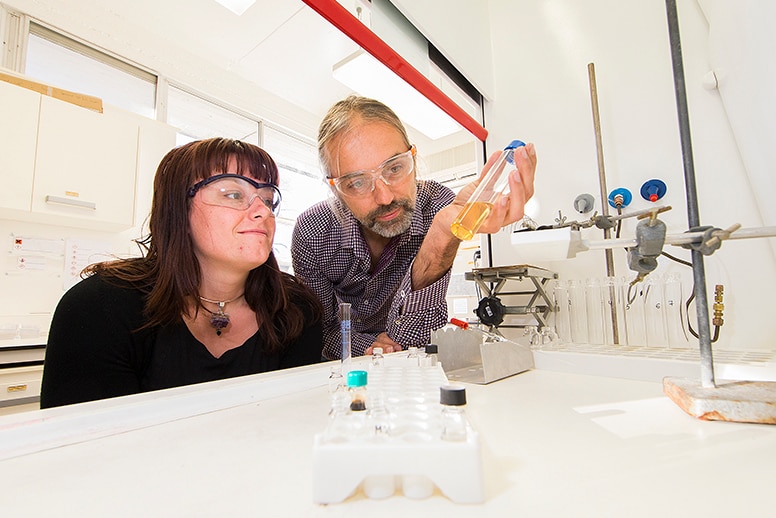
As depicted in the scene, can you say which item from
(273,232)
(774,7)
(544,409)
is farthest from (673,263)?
(273,232)

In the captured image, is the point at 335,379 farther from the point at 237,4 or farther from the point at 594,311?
the point at 237,4

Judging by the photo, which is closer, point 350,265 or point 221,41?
point 350,265

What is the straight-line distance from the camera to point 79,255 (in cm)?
243

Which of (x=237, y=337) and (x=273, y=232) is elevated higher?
(x=273, y=232)

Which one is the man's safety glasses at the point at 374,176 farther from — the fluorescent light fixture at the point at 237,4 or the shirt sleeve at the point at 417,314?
the fluorescent light fixture at the point at 237,4

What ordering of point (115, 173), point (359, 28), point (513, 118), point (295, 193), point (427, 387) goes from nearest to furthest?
point (427, 387)
point (359, 28)
point (513, 118)
point (115, 173)
point (295, 193)

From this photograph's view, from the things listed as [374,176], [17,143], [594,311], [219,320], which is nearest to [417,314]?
[374,176]

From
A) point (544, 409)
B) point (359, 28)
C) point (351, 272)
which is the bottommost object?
point (544, 409)

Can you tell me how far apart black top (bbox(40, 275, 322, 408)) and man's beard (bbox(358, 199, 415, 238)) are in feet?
1.72

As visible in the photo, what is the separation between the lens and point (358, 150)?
1119mm

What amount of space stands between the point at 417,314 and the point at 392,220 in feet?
1.04

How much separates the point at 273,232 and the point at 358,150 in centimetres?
36

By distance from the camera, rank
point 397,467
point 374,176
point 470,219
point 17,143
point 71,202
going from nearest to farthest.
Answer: point 397,467 → point 470,219 → point 374,176 → point 17,143 → point 71,202

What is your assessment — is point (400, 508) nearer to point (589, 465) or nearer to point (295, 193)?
point (589, 465)
